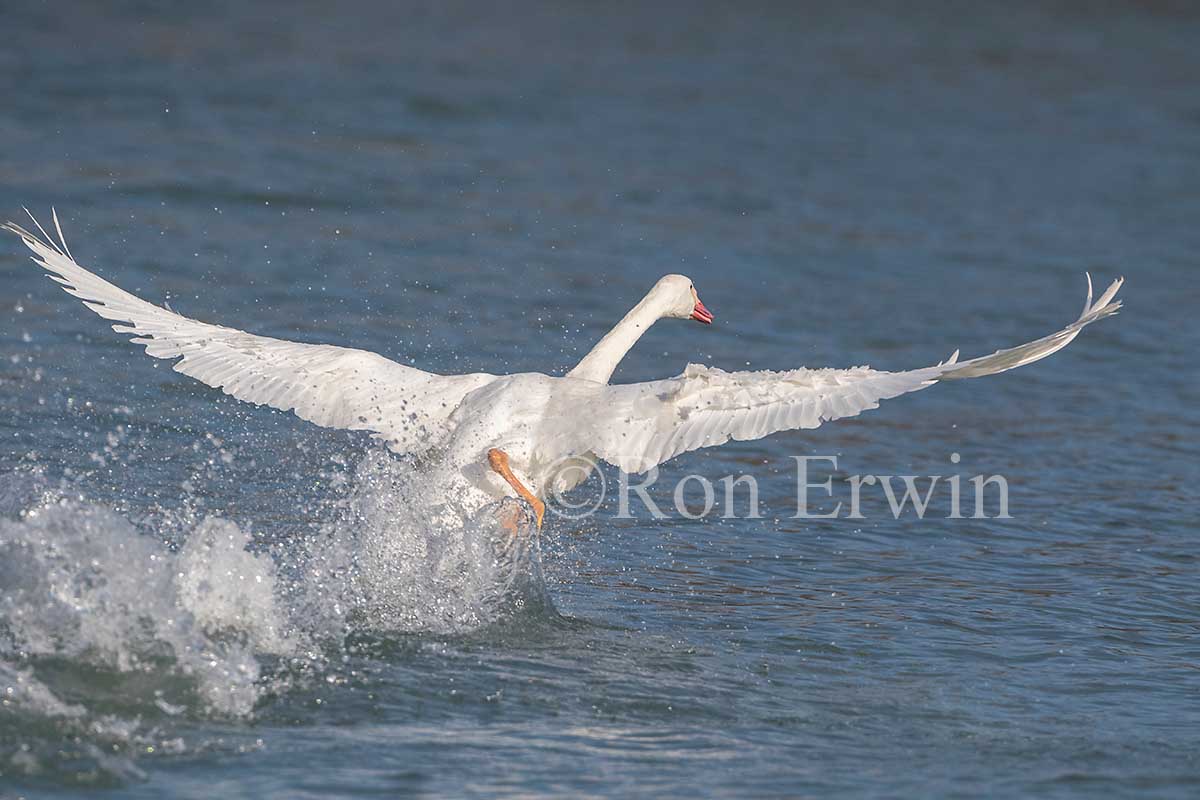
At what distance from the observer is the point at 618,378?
14398 mm

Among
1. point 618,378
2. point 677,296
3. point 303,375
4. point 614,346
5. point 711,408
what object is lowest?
point 711,408

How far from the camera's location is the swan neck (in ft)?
31.9

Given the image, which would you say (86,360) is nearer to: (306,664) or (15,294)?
(15,294)

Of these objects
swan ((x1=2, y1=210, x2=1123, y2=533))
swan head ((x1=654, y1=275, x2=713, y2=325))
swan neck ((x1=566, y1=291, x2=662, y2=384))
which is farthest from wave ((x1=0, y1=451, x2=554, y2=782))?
swan head ((x1=654, y1=275, x2=713, y2=325))

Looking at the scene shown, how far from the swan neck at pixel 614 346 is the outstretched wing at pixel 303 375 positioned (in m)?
0.59

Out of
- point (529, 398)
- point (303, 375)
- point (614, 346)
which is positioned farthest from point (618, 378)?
point (529, 398)

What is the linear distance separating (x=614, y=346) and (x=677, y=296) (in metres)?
0.79

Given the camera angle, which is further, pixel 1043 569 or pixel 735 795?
pixel 1043 569

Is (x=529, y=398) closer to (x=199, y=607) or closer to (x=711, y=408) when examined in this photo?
(x=711, y=408)

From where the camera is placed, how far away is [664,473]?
486 inches

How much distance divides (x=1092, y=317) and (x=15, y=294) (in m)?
10.2

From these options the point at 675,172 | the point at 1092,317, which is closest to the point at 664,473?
the point at 1092,317

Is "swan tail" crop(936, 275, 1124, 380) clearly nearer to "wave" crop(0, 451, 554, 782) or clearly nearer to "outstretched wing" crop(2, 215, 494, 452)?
"wave" crop(0, 451, 554, 782)

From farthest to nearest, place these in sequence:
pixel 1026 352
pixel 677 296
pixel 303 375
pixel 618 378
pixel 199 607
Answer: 1. pixel 618 378
2. pixel 677 296
3. pixel 303 375
4. pixel 1026 352
5. pixel 199 607
